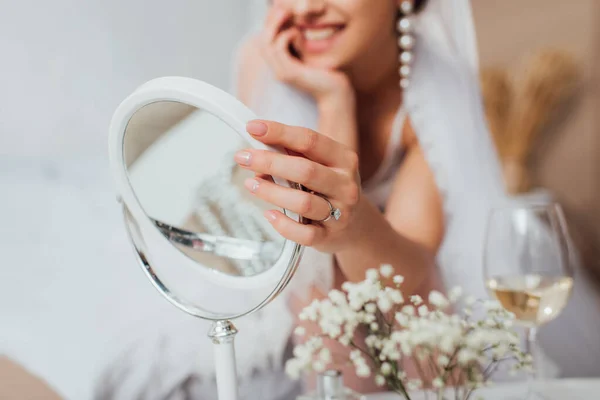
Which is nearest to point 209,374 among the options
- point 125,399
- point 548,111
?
point 125,399

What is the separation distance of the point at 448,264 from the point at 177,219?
46 cm

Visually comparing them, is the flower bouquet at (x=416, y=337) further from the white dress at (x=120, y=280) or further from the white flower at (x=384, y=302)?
the white dress at (x=120, y=280)

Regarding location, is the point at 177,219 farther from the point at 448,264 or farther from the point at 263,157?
the point at 448,264

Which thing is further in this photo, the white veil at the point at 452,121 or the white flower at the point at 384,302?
the white veil at the point at 452,121

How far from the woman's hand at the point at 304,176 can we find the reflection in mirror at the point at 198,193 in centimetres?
3

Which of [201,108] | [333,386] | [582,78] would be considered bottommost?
[333,386]

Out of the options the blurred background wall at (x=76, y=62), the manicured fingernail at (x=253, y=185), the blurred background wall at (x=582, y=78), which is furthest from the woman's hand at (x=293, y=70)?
the blurred background wall at (x=582, y=78)

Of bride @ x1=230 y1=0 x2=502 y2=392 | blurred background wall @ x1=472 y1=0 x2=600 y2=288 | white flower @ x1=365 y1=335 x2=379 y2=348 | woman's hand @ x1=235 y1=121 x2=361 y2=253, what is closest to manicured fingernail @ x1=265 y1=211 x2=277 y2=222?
woman's hand @ x1=235 y1=121 x2=361 y2=253

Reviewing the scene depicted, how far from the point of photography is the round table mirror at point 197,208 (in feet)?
1.38

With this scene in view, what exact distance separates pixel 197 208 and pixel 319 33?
0.39 m

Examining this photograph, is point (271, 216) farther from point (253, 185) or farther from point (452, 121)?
point (452, 121)

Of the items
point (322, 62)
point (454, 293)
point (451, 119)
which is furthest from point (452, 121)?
point (454, 293)

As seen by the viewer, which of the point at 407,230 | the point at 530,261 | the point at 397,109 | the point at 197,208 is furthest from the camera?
the point at 397,109

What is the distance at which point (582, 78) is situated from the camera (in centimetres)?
203
